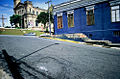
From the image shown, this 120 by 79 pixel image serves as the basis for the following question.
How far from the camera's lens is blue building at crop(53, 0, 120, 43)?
452 inches

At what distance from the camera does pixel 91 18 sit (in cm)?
1323

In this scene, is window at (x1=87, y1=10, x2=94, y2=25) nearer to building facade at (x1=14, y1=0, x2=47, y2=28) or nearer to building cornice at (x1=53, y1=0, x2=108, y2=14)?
building cornice at (x1=53, y1=0, x2=108, y2=14)

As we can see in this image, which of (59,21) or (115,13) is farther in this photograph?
(59,21)

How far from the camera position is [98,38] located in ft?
41.2

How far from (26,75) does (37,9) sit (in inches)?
2305

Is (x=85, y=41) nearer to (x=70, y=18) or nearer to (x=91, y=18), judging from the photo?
(x=91, y=18)

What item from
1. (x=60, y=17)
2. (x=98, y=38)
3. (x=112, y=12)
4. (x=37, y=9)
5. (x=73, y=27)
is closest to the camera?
(x=112, y=12)

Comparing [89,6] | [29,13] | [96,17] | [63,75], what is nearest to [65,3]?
[89,6]

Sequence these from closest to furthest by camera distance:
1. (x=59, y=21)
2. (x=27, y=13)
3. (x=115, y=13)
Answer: (x=115, y=13), (x=59, y=21), (x=27, y=13)

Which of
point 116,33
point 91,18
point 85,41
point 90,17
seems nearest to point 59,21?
point 90,17

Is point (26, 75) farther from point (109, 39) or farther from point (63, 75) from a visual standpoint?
point (109, 39)

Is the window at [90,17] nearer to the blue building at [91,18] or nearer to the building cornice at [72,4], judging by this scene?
the blue building at [91,18]

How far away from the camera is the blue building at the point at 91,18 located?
11.5 meters

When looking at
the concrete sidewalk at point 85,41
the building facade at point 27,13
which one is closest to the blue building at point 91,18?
the concrete sidewalk at point 85,41
